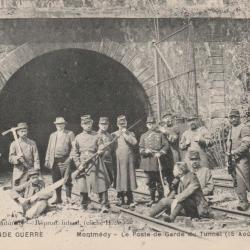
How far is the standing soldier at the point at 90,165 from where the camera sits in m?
8.96

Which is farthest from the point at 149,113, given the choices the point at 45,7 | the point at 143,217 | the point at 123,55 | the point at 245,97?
A: the point at 143,217

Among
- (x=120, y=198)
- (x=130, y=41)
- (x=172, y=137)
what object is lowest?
(x=120, y=198)

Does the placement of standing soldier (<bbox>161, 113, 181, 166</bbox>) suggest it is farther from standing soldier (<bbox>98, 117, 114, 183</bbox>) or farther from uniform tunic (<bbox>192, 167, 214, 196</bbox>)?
uniform tunic (<bbox>192, 167, 214, 196</bbox>)

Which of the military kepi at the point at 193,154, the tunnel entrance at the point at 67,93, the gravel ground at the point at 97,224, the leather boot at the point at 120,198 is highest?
the tunnel entrance at the point at 67,93

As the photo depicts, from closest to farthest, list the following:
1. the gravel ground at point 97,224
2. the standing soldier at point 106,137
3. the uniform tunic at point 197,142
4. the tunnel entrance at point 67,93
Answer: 1. the gravel ground at point 97,224
2. the standing soldier at point 106,137
3. the uniform tunic at point 197,142
4. the tunnel entrance at point 67,93

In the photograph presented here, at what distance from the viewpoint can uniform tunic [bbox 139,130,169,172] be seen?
31.3 feet

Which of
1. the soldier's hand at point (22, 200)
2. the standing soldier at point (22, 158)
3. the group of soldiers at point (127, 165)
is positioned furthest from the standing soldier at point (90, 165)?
the soldier's hand at point (22, 200)

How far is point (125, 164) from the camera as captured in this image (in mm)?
9375

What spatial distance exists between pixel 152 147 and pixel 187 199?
2047mm

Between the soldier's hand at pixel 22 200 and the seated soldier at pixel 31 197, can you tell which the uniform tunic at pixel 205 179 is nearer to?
the seated soldier at pixel 31 197

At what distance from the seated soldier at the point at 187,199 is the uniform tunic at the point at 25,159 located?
2818 millimetres

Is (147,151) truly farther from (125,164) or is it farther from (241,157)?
(241,157)

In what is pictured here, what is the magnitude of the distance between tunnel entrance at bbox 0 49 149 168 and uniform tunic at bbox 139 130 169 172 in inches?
162

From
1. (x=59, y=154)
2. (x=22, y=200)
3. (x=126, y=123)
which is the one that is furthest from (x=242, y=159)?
(x=22, y=200)
